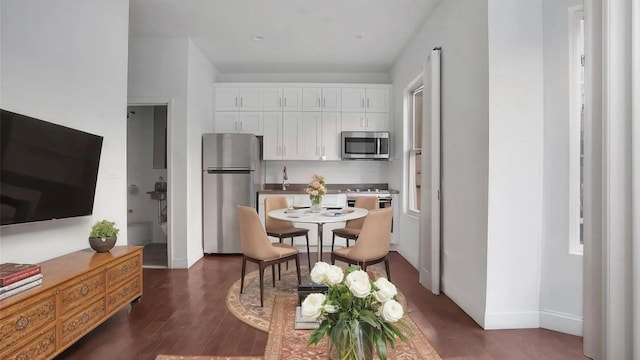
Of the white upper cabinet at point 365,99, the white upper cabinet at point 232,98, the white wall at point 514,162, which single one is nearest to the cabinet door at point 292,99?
the white upper cabinet at point 232,98

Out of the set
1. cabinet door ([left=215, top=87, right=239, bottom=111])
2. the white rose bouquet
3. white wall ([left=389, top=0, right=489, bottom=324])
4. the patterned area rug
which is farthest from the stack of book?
cabinet door ([left=215, top=87, right=239, bottom=111])

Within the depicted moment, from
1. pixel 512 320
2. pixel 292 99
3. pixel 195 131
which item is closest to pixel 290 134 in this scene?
pixel 292 99

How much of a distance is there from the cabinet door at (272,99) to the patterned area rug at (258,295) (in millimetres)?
2622

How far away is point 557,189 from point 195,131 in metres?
4.19

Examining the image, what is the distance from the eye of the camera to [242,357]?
204 cm

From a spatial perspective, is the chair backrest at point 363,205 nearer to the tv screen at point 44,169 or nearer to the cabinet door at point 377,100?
the cabinet door at point 377,100

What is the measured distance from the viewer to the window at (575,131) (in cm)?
236

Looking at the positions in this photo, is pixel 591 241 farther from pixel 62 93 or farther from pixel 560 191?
pixel 62 93

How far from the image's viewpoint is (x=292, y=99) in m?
5.21

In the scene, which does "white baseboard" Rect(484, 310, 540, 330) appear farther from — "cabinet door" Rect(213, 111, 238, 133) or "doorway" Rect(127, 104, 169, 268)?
"doorway" Rect(127, 104, 169, 268)

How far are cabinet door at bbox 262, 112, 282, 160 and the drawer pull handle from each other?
3.79m

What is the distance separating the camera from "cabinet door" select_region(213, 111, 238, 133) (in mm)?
5168

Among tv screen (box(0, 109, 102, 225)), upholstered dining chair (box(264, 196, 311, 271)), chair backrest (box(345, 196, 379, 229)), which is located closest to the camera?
tv screen (box(0, 109, 102, 225))

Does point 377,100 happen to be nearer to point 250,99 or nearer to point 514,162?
point 250,99
